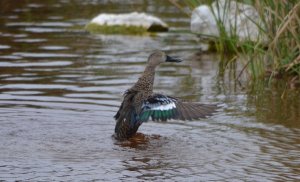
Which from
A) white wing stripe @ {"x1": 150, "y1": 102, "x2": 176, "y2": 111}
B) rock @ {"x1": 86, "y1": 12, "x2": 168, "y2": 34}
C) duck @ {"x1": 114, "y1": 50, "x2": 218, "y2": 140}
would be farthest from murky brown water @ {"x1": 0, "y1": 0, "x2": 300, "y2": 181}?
rock @ {"x1": 86, "y1": 12, "x2": 168, "y2": 34}

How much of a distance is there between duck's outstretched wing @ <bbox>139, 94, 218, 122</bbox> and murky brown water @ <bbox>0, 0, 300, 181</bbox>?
0.22 metres

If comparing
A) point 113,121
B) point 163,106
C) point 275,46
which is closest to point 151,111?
point 163,106

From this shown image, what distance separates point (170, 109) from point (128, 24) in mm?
7205

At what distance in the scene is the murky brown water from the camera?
6.54 metres

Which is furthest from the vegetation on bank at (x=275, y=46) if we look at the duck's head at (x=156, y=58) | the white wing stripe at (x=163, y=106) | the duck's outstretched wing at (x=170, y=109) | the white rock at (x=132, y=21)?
the white rock at (x=132, y=21)

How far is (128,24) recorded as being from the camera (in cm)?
1453

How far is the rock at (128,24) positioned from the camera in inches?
570

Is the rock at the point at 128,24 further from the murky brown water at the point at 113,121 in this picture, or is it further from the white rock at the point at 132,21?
the murky brown water at the point at 113,121

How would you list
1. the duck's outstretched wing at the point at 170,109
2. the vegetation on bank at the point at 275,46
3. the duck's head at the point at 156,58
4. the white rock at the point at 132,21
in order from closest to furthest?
the duck's outstretched wing at the point at 170,109
the duck's head at the point at 156,58
the vegetation on bank at the point at 275,46
the white rock at the point at 132,21

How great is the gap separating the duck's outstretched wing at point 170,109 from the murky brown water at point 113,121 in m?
0.22

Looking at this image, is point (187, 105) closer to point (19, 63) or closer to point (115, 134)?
point (115, 134)

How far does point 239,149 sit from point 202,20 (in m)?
5.01

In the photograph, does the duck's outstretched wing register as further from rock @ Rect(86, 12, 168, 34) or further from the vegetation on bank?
rock @ Rect(86, 12, 168, 34)

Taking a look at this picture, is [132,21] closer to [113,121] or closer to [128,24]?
[128,24]
